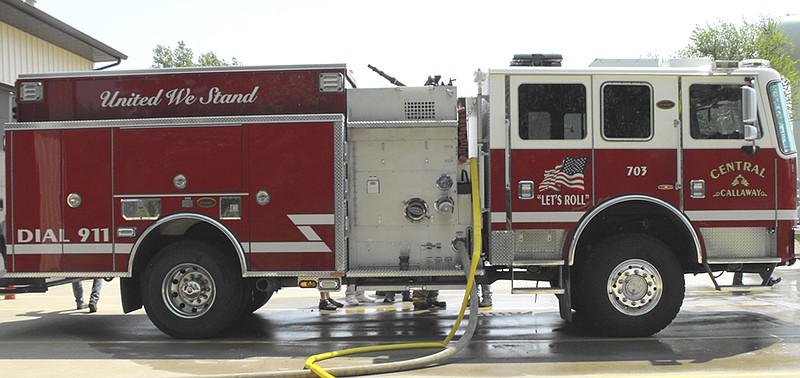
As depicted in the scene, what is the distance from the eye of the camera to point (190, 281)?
796 centimetres

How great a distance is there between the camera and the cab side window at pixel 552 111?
778cm

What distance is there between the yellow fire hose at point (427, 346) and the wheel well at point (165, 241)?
6.12 ft

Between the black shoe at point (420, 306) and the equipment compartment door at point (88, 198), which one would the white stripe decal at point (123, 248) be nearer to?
the equipment compartment door at point (88, 198)

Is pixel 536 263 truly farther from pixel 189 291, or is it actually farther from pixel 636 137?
pixel 189 291

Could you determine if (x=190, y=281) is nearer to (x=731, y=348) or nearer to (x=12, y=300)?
(x=731, y=348)

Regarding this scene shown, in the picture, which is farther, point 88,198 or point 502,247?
point 88,198

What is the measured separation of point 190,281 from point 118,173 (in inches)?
57.6

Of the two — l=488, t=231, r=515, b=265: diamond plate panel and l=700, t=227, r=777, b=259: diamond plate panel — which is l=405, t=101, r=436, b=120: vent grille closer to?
l=488, t=231, r=515, b=265: diamond plate panel

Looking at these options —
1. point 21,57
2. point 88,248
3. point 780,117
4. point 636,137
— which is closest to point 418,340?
point 636,137

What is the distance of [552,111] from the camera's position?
25.7ft

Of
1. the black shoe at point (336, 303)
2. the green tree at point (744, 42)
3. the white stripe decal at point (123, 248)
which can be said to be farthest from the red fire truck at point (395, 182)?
the green tree at point (744, 42)

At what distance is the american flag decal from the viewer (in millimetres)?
7707

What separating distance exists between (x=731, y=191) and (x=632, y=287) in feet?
4.99

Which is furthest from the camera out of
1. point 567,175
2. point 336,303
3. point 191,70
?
point 336,303
